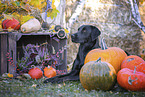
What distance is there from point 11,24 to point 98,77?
1937 mm

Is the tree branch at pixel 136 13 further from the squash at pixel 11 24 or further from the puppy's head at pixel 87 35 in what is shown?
Answer: the squash at pixel 11 24

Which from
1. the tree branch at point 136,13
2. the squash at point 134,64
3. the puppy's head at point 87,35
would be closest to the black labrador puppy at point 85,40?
the puppy's head at point 87,35

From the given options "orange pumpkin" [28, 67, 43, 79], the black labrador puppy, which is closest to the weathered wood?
"orange pumpkin" [28, 67, 43, 79]

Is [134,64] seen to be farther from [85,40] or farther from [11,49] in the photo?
[11,49]

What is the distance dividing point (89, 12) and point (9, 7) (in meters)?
2.25

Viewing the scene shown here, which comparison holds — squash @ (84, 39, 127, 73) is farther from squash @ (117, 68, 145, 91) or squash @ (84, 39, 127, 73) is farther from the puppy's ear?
squash @ (117, 68, 145, 91)

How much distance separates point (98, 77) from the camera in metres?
Answer: 2.25

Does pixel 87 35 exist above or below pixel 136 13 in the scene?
below

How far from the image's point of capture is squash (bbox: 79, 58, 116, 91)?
2246 mm

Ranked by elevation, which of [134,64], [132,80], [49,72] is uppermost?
[134,64]

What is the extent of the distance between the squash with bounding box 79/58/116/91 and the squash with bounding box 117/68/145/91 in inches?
4.5

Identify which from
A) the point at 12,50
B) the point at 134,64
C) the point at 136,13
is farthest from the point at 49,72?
the point at 136,13

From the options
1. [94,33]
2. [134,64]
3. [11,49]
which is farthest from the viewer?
[11,49]

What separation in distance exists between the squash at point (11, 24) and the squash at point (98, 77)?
1705 millimetres
